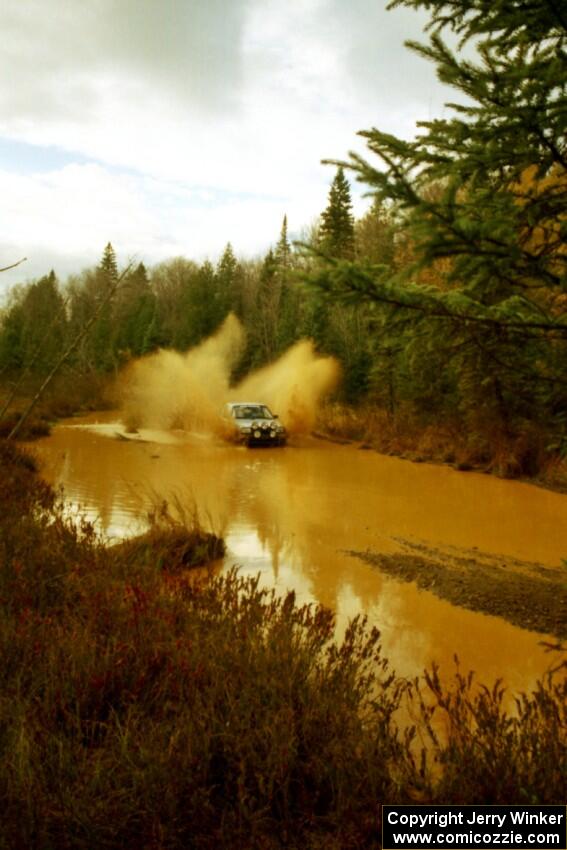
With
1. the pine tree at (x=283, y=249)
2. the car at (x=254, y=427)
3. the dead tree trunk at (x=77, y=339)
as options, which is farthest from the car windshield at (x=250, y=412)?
the pine tree at (x=283, y=249)

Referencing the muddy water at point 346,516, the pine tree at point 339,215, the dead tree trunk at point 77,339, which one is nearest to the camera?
the dead tree trunk at point 77,339

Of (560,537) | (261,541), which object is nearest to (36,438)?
(261,541)

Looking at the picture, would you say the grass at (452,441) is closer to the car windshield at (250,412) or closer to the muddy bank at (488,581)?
the car windshield at (250,412)

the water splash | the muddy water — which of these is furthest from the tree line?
the water splash

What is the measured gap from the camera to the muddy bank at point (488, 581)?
7.62 metres

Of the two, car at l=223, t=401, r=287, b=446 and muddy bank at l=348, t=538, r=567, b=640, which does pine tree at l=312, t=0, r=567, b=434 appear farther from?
car at l=223, t=401, r=287, b=446

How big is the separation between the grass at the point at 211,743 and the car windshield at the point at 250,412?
21802mm

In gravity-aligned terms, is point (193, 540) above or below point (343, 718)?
below

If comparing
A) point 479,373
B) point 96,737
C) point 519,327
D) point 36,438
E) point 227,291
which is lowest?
point 36,438

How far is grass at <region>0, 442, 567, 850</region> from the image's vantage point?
8.59 ft

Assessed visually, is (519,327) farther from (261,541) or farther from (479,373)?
(261,541)

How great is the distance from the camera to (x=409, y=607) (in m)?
7.89

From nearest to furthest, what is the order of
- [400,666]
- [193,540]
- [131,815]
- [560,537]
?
[131,815] < [400,666] < [193,540] < [560,537]

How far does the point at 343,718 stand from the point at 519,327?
8.79 ft
